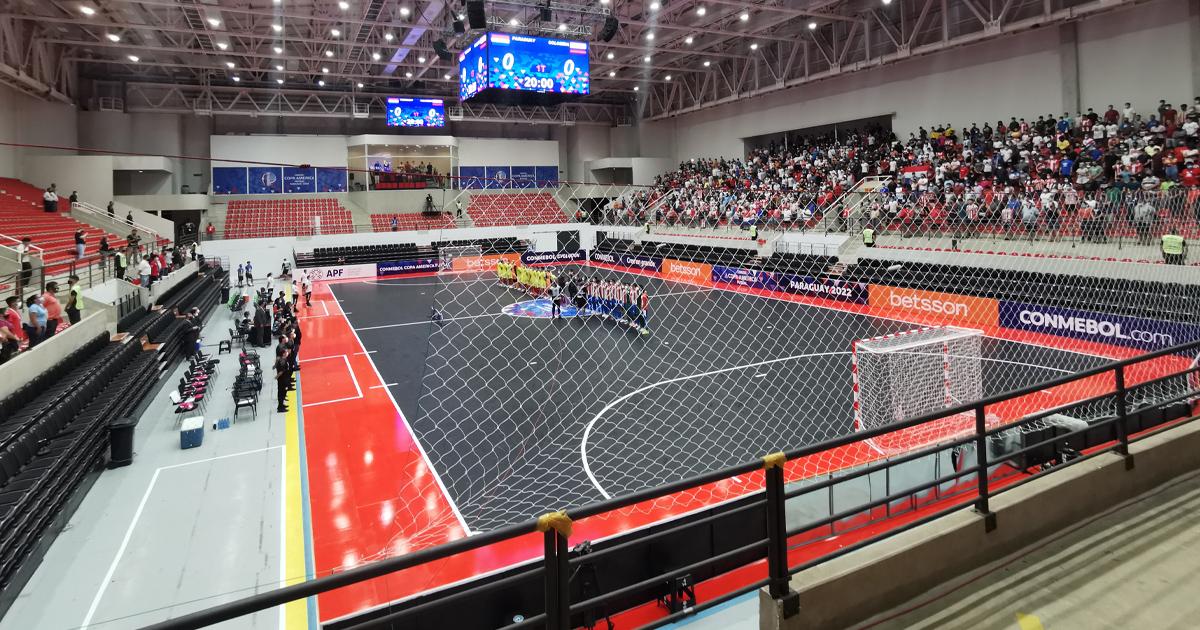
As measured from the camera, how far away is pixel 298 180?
36344 millimetres

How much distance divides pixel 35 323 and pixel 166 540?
5.47m

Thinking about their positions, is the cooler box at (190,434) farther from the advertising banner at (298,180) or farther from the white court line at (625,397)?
the advertising banner at (298,180)

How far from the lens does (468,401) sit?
35.1 feet

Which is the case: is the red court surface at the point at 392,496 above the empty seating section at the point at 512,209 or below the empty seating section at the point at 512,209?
below

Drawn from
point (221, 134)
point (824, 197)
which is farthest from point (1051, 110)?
point (221, 134)

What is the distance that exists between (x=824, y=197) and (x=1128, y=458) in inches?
772

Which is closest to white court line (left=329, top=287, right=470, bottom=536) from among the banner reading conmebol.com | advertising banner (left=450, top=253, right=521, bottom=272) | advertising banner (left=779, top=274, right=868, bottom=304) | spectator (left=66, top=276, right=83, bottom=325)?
advertising banner (left=450, top=253, right=521, bottom=272)

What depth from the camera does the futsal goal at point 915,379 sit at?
314 inches

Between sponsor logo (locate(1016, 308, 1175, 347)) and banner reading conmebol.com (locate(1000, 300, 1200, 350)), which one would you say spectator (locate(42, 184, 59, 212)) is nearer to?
banner reading conmebol.com (locate(1000, 300, 1200, 350))

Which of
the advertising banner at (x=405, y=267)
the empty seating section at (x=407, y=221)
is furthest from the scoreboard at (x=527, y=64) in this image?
the empty seating section at (x=407, y=221)

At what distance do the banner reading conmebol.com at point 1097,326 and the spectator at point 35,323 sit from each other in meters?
18.5

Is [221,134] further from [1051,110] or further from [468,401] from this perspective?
[1051,110]

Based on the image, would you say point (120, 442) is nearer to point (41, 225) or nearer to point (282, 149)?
point (41, 225)

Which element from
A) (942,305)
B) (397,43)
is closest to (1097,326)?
(942,305)
